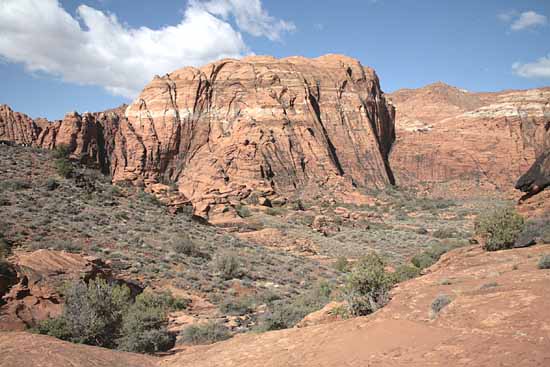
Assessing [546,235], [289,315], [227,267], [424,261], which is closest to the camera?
[289,315]

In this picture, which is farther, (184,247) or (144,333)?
(184,247)

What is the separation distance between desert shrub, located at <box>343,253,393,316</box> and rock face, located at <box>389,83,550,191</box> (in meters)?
55.1

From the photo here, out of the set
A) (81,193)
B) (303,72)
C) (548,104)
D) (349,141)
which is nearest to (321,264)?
(81,193)

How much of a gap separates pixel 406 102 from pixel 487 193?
50673mm

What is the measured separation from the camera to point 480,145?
202 ft

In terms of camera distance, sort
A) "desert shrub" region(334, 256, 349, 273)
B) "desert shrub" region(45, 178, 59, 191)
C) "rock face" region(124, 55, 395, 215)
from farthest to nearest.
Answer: "rock face" region(124, 55, 395, 215)
"desert shrub" region(334, 256, 349, 273)
"desert shrub" region(45, 178, 59, 191)

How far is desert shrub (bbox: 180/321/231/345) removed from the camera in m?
9.12

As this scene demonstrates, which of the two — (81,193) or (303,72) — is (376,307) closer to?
(81,193)

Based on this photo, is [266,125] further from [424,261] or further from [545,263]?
[545,263]

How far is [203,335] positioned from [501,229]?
9.52 m

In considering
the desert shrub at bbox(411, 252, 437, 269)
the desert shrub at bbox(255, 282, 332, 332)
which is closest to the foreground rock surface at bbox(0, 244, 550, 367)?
the desert shrub at bbox(255, 282, 332, 332)

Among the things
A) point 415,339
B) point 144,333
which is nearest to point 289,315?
point 144,333

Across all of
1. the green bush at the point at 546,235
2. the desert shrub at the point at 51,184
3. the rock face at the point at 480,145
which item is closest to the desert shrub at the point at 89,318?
the green bush at the point at 546,235

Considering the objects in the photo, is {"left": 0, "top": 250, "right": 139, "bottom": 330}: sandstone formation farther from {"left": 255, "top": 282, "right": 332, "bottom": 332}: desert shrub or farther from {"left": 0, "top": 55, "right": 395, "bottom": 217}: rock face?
{"left": 0, "top": 55, "right": 395, "bottom": 217}: rock face
